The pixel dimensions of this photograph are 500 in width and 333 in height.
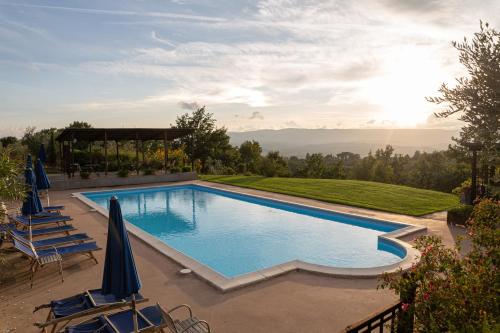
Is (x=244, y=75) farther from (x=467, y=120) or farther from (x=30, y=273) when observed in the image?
(x=467, y=120)

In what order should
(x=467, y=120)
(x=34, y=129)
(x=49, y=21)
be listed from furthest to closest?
1. (x=34, y=129)
2. (x=49, y=21)
3. (x=467, y=120)

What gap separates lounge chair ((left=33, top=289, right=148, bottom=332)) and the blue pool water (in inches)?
148

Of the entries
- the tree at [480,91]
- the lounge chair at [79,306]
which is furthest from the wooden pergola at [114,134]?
the tree at [480,91]

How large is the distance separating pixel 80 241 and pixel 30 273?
131 centimetres

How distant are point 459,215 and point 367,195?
5.24 metres

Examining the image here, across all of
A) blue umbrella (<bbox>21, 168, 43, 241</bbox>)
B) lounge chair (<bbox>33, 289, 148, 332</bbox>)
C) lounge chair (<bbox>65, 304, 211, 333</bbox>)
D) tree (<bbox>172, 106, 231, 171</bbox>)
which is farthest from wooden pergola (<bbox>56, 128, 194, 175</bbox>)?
lounge chair (<bbox>65, 304, 211, 333</bbox>)

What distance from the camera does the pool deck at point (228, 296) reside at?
17.0ft

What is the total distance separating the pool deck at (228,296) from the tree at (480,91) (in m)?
3.13

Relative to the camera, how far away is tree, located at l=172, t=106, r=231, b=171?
120ft

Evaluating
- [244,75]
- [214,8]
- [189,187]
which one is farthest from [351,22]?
[189,187]

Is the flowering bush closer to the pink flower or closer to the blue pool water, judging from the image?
the pink flower

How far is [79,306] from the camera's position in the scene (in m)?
5.03

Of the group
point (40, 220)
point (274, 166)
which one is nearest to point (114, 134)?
point (40, 220)

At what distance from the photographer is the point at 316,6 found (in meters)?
10.5
